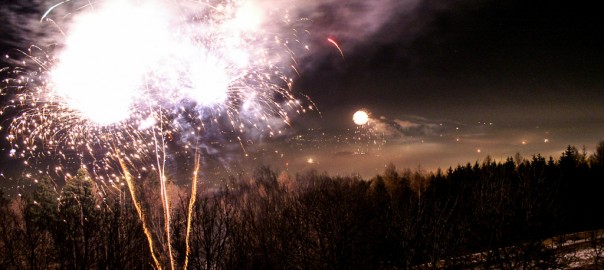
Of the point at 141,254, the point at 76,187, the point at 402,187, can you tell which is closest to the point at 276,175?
the point at 402,187

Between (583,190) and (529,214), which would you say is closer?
(529,214)

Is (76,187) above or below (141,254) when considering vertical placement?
above

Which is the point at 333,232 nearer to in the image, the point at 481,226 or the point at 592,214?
the point at 481,226

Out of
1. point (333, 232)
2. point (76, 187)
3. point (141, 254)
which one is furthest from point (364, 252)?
point (76, 187)

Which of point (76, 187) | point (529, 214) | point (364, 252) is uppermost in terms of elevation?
point (76, 187)

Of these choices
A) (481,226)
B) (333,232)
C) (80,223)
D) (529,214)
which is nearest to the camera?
(80,223)

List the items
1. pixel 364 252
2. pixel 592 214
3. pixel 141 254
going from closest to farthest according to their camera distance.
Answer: pixel 141 254
pixel 364 252
pixel 592 214

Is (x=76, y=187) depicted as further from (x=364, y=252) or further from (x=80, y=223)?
(x=364, y=252)
